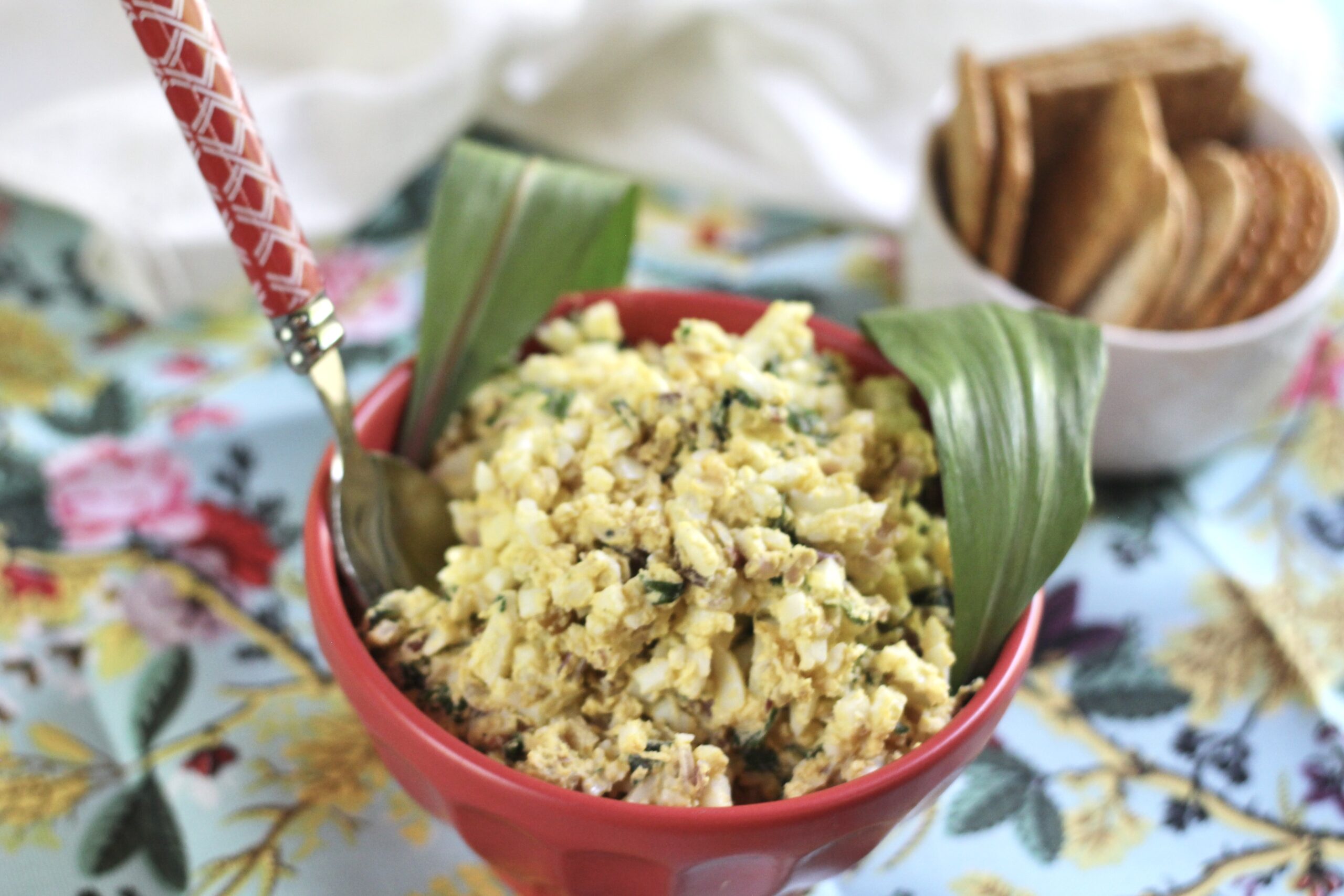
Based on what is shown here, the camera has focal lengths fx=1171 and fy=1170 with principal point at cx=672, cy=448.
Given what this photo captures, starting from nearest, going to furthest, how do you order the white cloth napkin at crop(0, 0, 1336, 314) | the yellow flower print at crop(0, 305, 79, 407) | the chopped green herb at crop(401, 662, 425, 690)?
the chopped green herb at crop(401, 662, 425, 690)
the yellow flower print at crop(0, 305, 79, 407)
the white cloth napkin at crop(0, 0, 1336, 314)

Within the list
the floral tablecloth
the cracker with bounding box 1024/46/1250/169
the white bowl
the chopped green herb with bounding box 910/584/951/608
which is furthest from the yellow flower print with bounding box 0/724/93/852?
the cracker with bounding box 1024/46/1250/169

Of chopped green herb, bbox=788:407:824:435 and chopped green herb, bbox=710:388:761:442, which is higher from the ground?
chopped green herb, bbox=710:388:761:442

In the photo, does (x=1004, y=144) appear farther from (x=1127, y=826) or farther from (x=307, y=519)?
(x=307, y=519)

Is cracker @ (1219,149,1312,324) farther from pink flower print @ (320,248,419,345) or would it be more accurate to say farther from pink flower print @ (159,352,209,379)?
pink flower print @ (159,352,209,379)

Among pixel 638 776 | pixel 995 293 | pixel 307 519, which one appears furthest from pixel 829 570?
pixel 995 293

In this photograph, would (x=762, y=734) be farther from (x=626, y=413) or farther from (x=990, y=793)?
(x=990, y=793)

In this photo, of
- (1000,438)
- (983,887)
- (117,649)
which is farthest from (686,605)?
(117,649)

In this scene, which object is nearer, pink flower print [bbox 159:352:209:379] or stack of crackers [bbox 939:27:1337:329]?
stack of crackers [bbox 939:27:1337:329]
